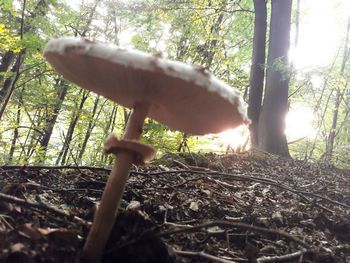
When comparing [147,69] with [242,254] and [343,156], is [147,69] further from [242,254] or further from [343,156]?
[343,156]

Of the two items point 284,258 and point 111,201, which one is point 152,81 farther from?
point 284,258

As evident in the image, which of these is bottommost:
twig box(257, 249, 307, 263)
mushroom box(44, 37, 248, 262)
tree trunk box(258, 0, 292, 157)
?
twig box(257, 249, 307, 263)

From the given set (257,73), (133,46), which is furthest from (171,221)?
(133,46)

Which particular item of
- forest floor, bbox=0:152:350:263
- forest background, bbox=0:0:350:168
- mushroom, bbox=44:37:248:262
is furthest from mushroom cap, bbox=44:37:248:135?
forest background, bbox=0:0:350:168

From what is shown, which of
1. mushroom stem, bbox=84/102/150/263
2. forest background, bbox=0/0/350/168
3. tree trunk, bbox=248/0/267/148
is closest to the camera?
mushroom stem, bbox=84/102/150/263

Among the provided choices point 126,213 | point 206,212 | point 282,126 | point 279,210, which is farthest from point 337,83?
point 126,213

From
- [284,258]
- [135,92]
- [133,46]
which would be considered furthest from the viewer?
[133,46]

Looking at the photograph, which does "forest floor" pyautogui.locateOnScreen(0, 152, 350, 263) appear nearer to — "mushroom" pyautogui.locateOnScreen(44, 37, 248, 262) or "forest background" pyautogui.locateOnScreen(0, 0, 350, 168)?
"mushroom" pyautogui.locateOnScreen(44, 37, 248, 262)
